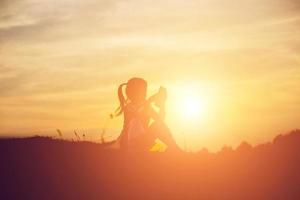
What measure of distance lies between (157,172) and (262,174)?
209 centimetres

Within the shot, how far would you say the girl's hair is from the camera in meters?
14.0

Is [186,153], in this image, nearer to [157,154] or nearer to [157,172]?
[157,154]

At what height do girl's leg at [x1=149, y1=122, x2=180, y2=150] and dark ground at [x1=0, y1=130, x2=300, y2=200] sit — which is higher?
girl's leg at [x1=149, y1=122, x2=180, y2=150]

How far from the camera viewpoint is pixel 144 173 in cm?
1090

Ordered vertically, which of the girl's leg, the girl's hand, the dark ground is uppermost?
the girl's hand

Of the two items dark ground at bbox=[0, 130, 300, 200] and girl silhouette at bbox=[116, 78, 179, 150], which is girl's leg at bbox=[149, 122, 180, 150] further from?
dark ground at bbox=[0, 130, 300, 200]

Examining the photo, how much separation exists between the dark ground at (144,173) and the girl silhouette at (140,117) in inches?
67.8

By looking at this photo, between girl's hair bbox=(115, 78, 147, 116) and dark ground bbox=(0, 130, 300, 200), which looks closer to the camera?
dark ground bbox=(0, 130, 300, 200)

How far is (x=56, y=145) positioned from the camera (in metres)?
12.1

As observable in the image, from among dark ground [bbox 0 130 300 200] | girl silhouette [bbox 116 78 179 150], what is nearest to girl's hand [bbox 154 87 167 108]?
girl silhouette [bbox 116 78 179 150]

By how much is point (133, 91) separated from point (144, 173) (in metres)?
3.49

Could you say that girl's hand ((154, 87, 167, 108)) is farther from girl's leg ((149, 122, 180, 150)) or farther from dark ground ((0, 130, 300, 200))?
dark ground ((0, 130, 300, 200))

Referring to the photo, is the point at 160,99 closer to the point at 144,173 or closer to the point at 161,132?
the point at 161,132

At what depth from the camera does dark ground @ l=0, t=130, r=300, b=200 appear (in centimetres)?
1012
